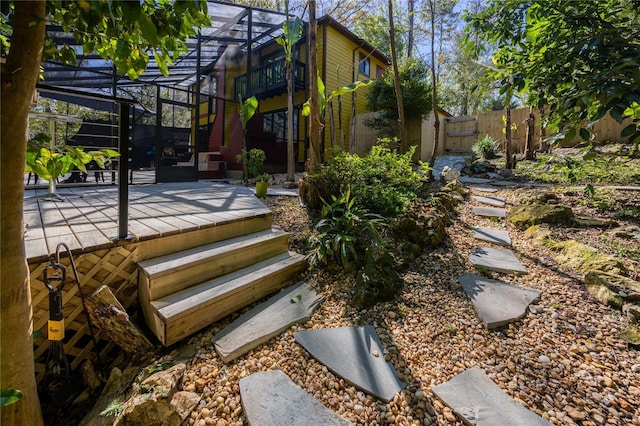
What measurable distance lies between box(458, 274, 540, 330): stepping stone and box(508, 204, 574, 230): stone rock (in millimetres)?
1644

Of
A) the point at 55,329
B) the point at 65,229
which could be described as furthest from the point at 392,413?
the point at 65,229

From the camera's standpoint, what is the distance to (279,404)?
4.57 ft

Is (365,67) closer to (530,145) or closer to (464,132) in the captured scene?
(464,132)

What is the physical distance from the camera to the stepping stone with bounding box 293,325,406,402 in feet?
4.98

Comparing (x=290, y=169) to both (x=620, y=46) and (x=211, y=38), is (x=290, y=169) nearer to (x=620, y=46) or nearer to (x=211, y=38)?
(x=211, y=38)

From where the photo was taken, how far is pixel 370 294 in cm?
220

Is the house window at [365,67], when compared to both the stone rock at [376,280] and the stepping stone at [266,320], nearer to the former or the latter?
the stone rock at [376,280]

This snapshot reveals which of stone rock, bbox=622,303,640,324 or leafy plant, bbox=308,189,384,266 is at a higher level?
leafy plant, bbox=308,189,384,266

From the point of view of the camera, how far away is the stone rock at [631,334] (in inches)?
65.8

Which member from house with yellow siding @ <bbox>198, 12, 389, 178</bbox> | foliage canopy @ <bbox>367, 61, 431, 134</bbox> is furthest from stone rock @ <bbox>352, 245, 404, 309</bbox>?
foliage canopy @ <bbox>367, 61, 431, 134</bbox>

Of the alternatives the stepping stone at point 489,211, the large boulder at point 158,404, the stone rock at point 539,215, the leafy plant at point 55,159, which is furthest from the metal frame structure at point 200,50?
the stone rock at point 539,215

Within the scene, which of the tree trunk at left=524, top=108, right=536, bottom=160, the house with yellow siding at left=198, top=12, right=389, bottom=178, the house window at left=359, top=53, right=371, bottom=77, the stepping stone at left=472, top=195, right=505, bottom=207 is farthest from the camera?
the house window at left=359, top=53, right=371, bottom=77

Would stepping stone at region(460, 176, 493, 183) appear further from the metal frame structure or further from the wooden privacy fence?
the metal frame structure

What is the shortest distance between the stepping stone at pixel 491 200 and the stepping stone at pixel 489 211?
20 centimetres
